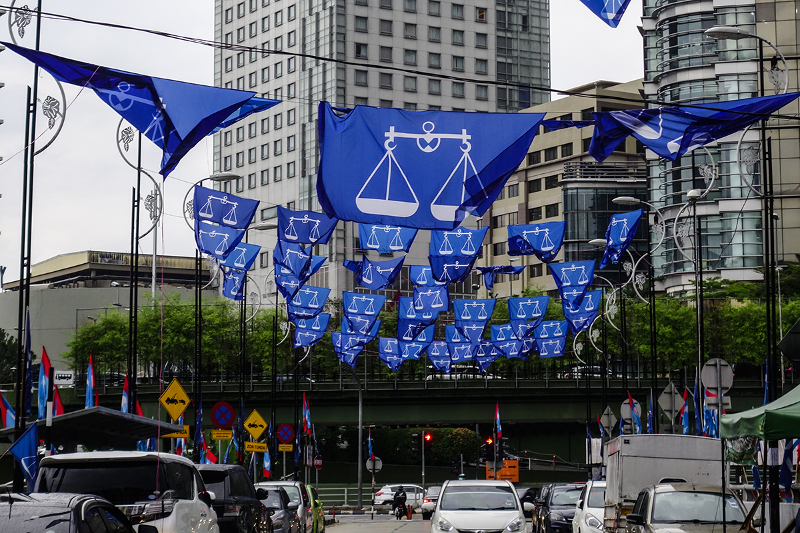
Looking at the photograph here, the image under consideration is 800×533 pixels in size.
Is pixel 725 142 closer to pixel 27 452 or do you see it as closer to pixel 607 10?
pixel 607 10

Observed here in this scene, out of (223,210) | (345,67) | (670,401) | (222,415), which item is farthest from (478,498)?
(345,67)

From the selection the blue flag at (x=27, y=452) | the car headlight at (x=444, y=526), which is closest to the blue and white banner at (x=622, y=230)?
the car headlight at (x=444, y=526)

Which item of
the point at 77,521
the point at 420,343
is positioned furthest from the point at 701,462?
the point at 420,343

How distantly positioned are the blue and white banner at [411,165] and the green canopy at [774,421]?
438cm

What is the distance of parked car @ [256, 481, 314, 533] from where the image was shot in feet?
84.5

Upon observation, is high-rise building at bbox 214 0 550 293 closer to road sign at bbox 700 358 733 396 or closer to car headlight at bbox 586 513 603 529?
road sign at bbox 700 358 733 396

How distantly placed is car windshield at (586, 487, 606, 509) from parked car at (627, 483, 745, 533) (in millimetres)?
6231

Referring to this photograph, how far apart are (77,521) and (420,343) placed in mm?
41119

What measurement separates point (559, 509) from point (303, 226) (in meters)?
8.99

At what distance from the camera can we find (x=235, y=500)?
18812 mm

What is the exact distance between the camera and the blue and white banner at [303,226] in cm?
2945

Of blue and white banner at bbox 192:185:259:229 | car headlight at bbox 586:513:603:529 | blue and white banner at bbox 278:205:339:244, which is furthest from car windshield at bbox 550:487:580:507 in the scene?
blue and white banner at bbox 192:185:259:229

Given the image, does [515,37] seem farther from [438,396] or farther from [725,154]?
[438,396]

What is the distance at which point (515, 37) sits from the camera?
5320 inches
